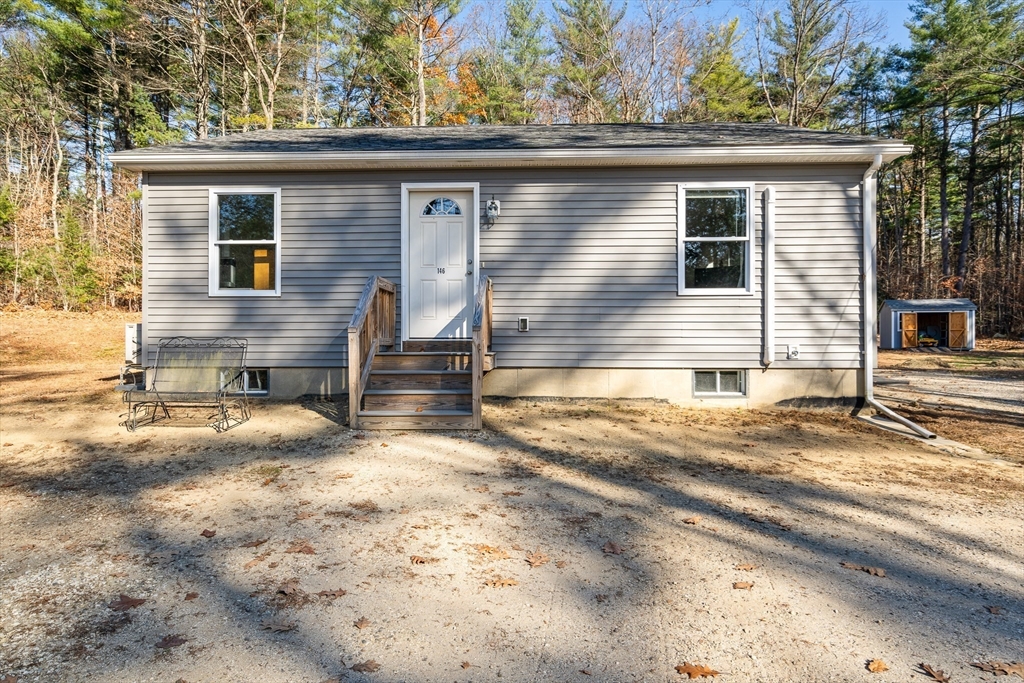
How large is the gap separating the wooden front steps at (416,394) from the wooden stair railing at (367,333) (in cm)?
13

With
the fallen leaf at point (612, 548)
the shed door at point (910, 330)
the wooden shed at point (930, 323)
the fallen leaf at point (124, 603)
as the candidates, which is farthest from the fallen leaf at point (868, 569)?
the shed door at point (910, 330)

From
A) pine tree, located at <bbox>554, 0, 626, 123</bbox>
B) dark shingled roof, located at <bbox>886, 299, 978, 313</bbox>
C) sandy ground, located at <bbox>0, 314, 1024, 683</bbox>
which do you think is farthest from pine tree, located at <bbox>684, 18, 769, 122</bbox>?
sandy ground, located at <bbox>0, 314, 1024, 683</bbox>

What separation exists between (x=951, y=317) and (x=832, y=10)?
33.8 feet

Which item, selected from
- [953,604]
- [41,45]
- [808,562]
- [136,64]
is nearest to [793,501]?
[808,562]

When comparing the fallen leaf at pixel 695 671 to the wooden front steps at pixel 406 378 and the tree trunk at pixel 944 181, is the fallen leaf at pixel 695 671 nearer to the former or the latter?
the wooden front steps at pixel 406 378

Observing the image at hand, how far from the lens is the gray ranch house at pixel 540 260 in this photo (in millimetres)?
6973

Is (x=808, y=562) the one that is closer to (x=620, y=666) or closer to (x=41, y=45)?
(x=620, y=666)

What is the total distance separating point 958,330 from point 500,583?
61.2 ft

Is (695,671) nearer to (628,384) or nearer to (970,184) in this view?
(628,384)

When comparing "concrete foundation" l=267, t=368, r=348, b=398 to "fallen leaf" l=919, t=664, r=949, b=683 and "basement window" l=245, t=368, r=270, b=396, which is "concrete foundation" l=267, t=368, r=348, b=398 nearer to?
"basement window" l=245, t=368, r=270, b=396

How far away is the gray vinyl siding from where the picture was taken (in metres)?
7.01

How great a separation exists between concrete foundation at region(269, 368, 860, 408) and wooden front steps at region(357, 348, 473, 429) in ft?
3.80

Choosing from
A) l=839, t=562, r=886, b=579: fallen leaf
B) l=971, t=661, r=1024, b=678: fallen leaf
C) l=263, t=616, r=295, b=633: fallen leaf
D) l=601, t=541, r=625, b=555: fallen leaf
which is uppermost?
l=601, t=541, r=625, b=555: fallen leaf

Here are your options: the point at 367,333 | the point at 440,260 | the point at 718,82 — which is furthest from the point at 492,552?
the point at 718,82
